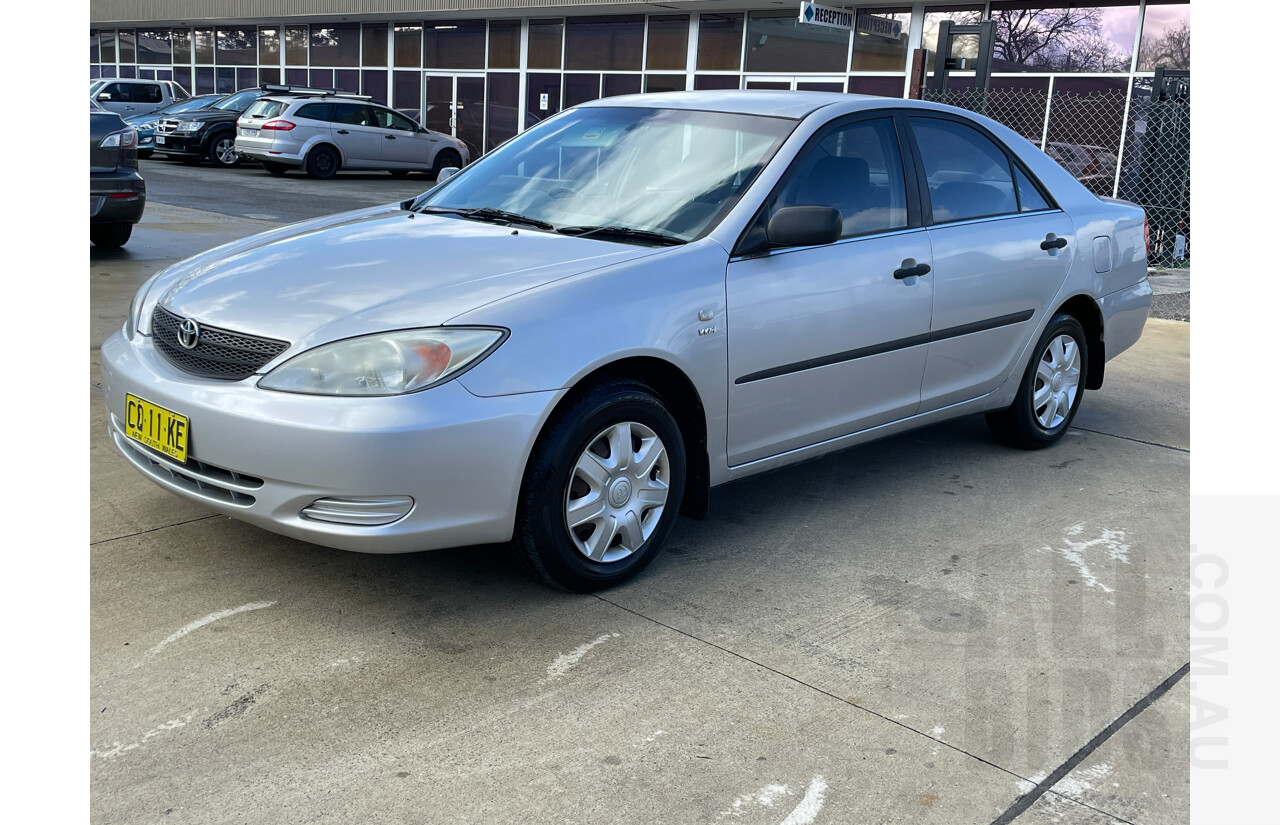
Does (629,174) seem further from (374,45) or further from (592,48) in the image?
(374,45)

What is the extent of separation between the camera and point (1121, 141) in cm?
1694

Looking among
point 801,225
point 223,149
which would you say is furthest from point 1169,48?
point 223,149

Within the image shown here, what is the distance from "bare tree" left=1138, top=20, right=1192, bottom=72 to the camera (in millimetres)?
16312

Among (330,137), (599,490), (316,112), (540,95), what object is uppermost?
(540,95)

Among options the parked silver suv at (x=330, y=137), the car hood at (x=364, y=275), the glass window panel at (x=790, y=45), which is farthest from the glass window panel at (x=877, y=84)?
the car hood at (x=364, y=275)

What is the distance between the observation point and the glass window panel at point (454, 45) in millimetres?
25656

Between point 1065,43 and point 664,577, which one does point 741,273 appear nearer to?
point 664,577

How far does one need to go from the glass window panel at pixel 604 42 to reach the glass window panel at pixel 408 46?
15.5 feet

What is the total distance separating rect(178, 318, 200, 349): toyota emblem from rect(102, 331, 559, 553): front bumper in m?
0.13

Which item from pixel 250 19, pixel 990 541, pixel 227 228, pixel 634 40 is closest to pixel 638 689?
pixel 990 541

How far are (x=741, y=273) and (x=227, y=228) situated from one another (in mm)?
10093

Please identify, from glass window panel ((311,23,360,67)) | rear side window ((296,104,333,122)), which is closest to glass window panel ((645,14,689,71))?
rear side window ((296,104,333,122))

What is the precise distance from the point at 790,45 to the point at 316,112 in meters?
8.66

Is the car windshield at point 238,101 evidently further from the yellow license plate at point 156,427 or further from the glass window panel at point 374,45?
the yellow license plate at point 156,427
